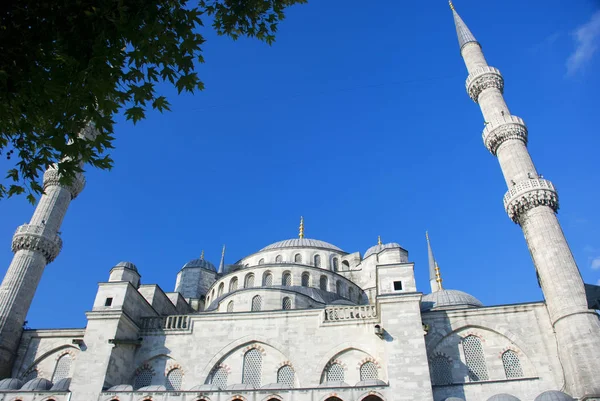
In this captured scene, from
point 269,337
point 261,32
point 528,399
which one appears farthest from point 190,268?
point 261,32

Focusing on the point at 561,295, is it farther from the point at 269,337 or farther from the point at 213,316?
the point at 213,316

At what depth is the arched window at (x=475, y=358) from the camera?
1481cm

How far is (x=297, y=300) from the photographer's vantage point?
61.5ft

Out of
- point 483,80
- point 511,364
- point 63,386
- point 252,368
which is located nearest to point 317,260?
point 252,368

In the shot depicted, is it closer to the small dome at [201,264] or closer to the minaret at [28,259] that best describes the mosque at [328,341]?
the minaret at [28,259]

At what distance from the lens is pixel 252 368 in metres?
15.7

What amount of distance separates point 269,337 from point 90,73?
12774 mm

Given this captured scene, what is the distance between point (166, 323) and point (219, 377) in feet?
9.18

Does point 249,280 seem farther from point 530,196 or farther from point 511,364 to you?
point 530,196

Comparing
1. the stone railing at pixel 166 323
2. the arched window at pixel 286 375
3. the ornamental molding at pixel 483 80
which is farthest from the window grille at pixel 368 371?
the ornamental molding at pixel 483 80

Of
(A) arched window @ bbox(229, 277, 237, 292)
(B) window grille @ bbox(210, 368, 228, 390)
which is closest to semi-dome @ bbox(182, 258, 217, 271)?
(A) arched window @ bbox(229, 277, 237, 292)

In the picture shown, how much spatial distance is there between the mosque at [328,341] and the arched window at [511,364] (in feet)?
0.10

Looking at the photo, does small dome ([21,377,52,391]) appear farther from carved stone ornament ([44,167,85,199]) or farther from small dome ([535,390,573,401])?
small dome ([535,390,573,401])

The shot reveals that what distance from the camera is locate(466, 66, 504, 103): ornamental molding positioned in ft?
69.8
